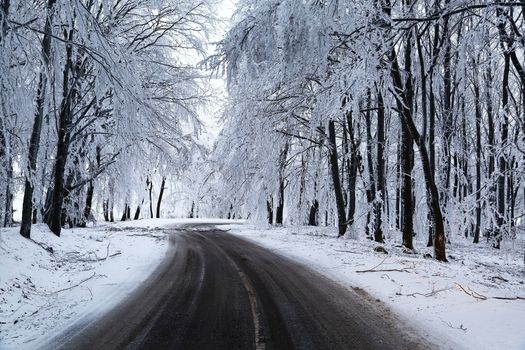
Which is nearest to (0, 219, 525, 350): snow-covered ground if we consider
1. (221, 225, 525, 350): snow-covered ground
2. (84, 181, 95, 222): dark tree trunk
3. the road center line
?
(221, 225, 525, 350): snow-covered ground

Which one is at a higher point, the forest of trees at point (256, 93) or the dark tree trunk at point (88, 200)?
the forest of trees at point (256, 93)

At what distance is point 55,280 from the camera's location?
892cm

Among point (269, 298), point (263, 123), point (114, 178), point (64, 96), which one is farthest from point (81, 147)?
point (269, 298)

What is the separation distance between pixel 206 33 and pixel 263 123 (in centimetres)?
442

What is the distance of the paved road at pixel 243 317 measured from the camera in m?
5.36

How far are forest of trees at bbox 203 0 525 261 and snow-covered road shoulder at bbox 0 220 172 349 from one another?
16.8ft

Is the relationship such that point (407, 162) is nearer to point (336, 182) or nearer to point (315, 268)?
point (336, 182)

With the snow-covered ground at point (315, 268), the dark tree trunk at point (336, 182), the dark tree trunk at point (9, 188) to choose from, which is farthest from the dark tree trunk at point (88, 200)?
the dark tree trunk at point (336, 182)

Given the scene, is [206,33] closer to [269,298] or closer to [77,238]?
[77,238]

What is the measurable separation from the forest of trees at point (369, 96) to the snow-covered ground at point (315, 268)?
95.2 inches

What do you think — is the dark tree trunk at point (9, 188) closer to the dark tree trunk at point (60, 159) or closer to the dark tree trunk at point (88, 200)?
the dark tree trunk at point (60, 159)

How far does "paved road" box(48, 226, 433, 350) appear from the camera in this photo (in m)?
5.36

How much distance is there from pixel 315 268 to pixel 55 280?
6.33 metres

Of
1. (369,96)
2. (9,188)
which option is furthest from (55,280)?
(369,96)
